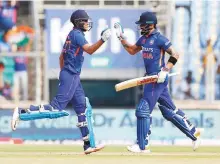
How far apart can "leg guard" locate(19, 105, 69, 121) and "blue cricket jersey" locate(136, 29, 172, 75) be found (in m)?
1.25

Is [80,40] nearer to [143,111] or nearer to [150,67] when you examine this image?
[150,67]

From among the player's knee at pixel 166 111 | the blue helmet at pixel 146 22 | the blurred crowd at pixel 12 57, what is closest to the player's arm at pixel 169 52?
the blue helmet at pixel 146 22

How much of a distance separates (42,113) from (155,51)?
5.21 ft

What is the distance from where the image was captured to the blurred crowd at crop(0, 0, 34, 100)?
2286 centimetres

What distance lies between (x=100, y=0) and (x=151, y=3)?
1096mm

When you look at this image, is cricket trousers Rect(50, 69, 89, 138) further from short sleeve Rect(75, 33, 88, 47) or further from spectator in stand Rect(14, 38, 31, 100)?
spectator in stand Rect(14, 38, 31, 100)

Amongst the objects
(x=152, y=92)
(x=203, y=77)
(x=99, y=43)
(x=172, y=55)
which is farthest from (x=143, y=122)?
(x=203, y=77)

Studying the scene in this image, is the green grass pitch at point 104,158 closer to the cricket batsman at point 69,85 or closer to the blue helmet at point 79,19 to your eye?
the cricket batsman at point 69,85

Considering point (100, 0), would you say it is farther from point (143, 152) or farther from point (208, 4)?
point (143, 152)

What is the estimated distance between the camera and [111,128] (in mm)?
19250

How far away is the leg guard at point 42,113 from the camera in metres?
12.2

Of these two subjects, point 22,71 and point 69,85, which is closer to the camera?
point 69,85

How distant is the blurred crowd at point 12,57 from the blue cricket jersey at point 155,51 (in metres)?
10.2

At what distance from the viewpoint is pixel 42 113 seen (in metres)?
12.2
